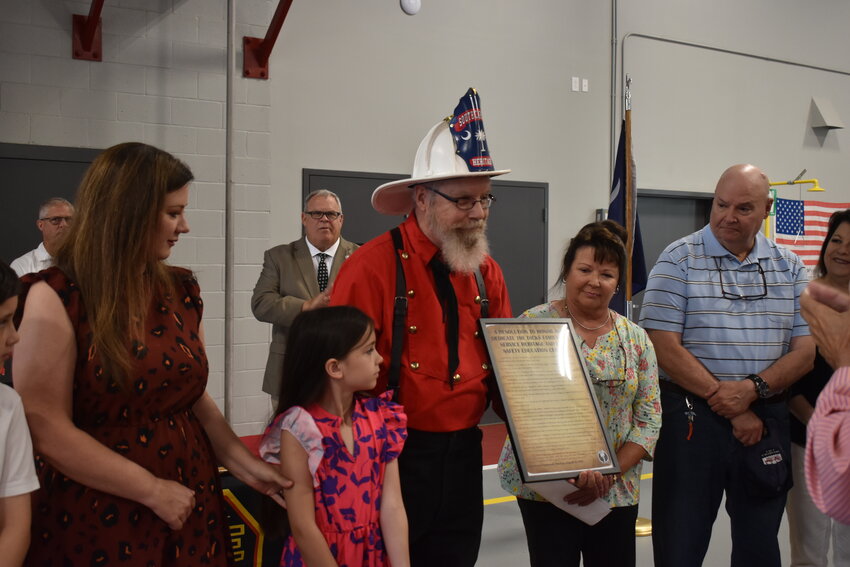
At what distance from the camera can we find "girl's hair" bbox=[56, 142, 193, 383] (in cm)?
158

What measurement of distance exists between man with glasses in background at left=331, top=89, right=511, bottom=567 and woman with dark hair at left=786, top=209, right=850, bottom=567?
146 centimetres

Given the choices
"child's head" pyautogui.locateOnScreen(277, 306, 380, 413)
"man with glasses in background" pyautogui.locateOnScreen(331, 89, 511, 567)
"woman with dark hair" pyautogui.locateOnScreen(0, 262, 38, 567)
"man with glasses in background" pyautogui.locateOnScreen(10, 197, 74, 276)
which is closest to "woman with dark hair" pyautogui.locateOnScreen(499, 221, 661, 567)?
"man with glasses in background" pyautogui.locateOnScreen(331, 89, 511, 567)

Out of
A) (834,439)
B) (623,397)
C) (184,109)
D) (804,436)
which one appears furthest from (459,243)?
(184,109)

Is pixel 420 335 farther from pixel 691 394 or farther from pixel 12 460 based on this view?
pixel 691 394

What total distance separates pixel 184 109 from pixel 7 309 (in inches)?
180

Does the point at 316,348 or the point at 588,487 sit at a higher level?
the point at 316,348

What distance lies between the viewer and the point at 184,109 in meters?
5.67

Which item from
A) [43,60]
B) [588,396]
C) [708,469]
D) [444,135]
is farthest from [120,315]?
[43,60]

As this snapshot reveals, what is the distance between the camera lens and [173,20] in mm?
5633

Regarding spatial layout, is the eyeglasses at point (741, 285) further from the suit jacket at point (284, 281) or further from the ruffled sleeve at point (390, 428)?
the suit jacket at point (284, 281)

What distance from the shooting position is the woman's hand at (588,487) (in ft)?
7.08

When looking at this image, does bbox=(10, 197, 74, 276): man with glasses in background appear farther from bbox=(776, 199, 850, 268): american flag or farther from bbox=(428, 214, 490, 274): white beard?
bbox=(776, 199, 850, 268): american flag

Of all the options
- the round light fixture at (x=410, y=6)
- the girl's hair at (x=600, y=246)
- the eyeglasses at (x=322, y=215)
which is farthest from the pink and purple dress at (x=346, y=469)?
the round light fixture at (x=410, y=6)

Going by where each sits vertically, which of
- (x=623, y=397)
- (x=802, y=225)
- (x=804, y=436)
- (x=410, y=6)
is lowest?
(x=804, y=436)
